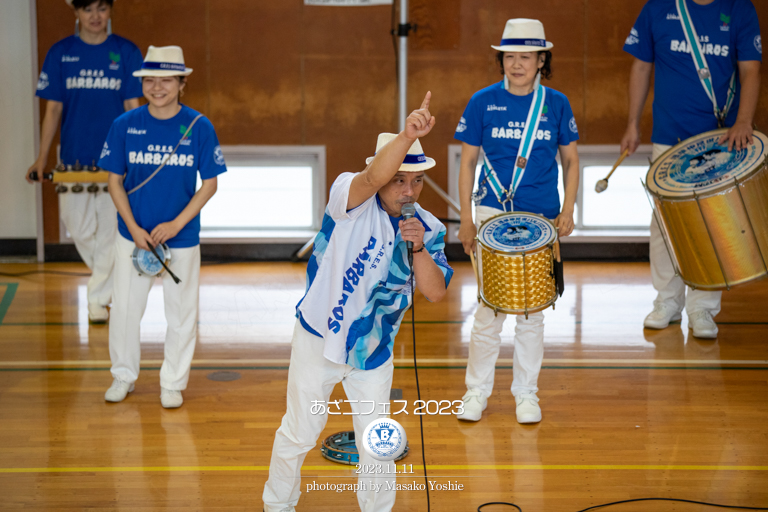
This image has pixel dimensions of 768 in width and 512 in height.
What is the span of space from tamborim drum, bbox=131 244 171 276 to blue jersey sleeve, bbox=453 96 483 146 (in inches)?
62.8

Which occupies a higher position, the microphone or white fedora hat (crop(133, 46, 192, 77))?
white fedora hat (crop(133, 46, 192, 77))

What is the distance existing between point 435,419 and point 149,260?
1.66 m

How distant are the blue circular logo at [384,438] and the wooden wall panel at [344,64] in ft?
18.3

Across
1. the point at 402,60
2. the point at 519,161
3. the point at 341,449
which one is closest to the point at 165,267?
the point at 341,449

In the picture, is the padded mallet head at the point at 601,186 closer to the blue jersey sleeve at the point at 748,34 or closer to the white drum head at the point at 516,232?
the blue jersey sleeve at the point at 748,34

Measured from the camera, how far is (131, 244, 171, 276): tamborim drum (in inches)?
170

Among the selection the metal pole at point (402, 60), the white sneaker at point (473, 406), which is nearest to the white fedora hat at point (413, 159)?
the white sneaker at point (473, 406)

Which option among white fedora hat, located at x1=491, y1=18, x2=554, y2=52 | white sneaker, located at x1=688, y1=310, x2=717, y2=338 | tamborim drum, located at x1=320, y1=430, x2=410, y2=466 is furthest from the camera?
white sneaker, located at x1=688, y1=310, x2=717, y2=338

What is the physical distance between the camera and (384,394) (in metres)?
2.94

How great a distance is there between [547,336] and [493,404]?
51.7 inches

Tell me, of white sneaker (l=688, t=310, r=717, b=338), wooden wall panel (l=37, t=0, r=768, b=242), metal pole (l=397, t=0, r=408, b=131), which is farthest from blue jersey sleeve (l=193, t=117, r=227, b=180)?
wooden wall panel (l=37, t=0, r=768, b=242)

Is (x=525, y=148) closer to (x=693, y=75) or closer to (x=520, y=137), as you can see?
(x=520, y=137)

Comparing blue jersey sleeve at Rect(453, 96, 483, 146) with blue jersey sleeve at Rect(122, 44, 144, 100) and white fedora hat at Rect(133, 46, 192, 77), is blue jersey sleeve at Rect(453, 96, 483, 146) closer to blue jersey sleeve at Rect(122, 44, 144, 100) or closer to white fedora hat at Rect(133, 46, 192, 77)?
white fedora hat at Rect(133, 46, 192, 77)

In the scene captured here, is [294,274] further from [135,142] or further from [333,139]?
[135,142]
